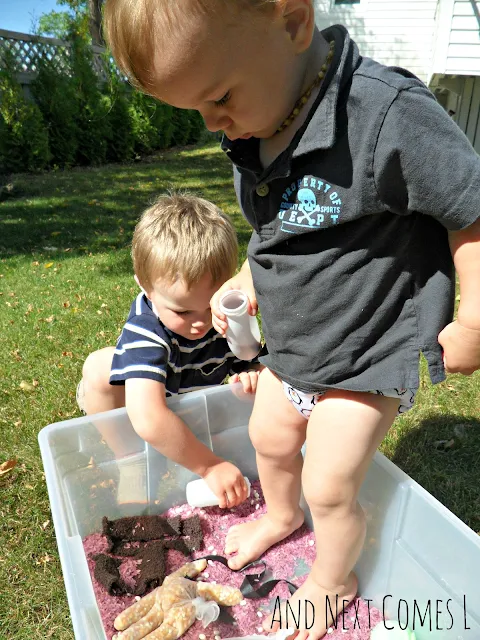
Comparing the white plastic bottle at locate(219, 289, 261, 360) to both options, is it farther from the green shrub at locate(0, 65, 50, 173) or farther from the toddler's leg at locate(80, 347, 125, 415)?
the green shrub at locate(0, 65, 50, 173)

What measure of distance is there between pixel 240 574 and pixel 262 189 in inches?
42.2

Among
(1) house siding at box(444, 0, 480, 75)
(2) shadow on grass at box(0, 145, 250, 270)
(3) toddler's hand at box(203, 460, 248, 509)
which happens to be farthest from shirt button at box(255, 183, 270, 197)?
(1) house siding at box(444, 0, 480, 75)

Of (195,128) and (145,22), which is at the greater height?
(145,22)

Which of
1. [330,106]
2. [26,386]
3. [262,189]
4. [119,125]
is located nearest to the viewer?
[330,106]

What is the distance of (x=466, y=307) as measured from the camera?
1.07 meters

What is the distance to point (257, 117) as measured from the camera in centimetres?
107

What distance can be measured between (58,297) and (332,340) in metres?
2.75

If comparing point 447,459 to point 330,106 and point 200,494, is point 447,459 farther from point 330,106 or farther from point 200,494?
point 330,106

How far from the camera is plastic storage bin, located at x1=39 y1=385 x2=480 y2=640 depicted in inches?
49.3

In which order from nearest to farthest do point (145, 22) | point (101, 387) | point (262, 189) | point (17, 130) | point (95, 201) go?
point (145, 22), point (262, 189), point (101, 387), point (95, 201), point (17, 130)

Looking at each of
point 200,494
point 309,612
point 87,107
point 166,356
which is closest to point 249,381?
point 166,356

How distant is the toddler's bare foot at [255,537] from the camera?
165 cm

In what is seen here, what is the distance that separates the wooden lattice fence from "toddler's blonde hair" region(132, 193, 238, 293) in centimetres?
743

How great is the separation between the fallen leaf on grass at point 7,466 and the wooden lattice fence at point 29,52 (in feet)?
24.4
